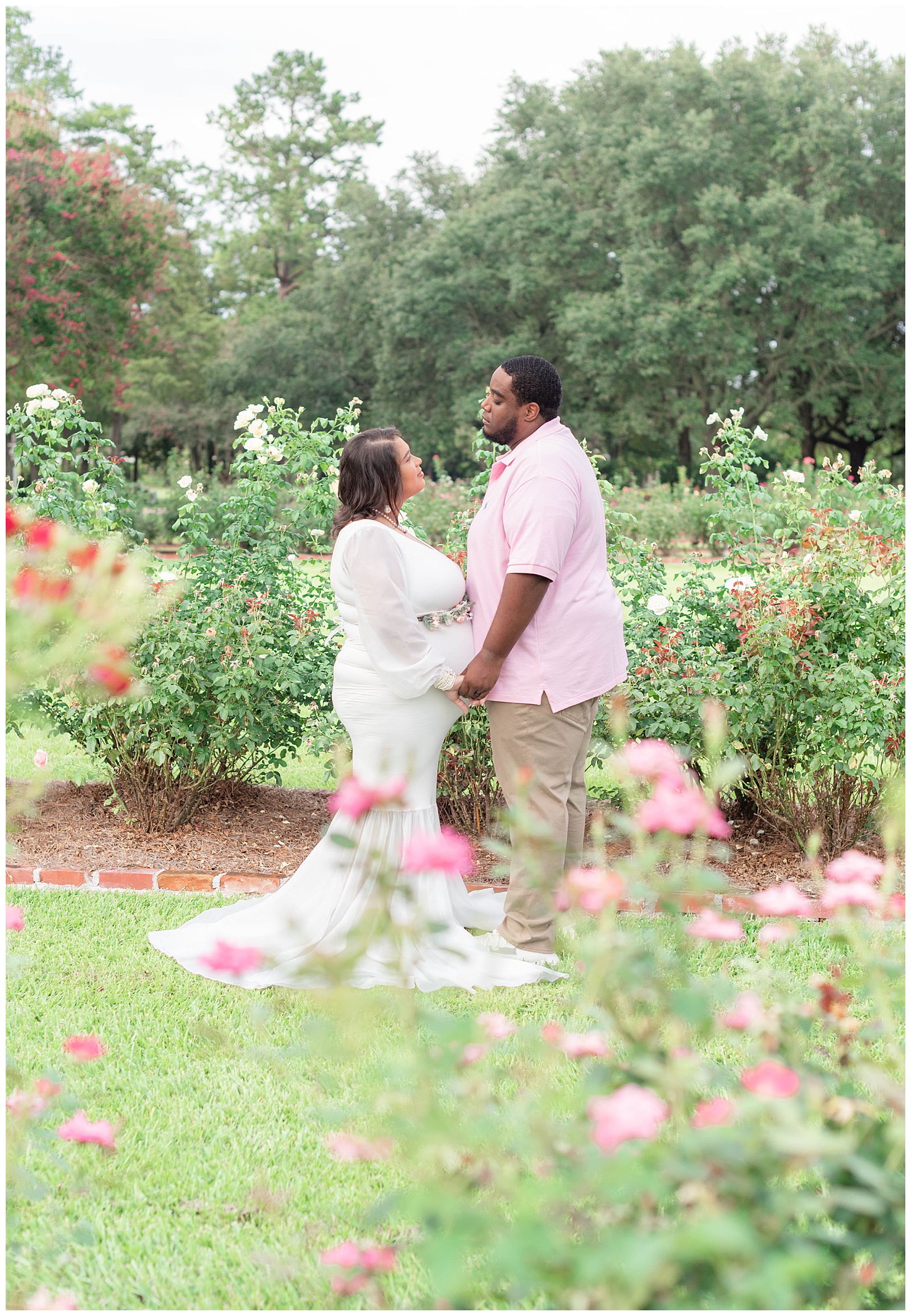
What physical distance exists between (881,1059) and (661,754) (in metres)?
1.90

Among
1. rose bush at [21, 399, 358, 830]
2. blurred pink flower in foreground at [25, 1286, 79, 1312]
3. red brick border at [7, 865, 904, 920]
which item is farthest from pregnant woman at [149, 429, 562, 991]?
blurred pink flower in foreground at [25, 1286, 79, 1312]

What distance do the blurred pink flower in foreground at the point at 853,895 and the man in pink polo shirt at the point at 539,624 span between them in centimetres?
210

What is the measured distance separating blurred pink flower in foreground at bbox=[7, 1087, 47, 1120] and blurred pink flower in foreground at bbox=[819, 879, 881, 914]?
4.01 ft

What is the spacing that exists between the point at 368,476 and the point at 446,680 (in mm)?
755

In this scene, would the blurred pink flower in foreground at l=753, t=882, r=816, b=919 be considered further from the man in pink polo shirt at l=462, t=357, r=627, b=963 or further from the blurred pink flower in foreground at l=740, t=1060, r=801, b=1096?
the man in pink polo shirt at l=462, t=357, r=627, b=963

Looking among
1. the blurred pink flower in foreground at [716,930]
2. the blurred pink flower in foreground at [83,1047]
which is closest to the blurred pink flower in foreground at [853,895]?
the blurred pink flower in foreground at [716,930]

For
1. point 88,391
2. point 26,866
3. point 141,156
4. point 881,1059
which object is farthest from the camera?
point 141,156

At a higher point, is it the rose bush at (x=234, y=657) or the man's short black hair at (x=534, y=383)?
the man's short black hair at (x=534, y=383)

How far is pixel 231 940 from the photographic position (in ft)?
12.6

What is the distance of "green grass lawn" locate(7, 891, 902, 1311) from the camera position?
2209 millimetres

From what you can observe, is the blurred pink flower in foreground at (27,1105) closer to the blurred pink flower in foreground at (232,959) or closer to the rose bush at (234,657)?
the blurred pink flower in foreground at (232,959)

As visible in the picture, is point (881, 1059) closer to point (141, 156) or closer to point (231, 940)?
point (231, 940)

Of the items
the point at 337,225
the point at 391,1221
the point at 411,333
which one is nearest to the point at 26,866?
the point at 391,1221

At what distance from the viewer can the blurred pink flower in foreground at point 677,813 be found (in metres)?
1.40
